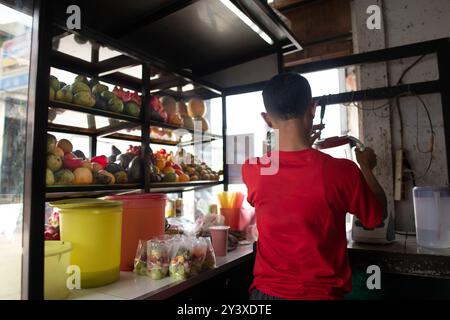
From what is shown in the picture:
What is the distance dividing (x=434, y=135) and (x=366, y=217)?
1.67m

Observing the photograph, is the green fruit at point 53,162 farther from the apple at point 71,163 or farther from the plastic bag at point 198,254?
the plastic bag at point 198,254

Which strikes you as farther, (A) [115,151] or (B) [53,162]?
(A) [115,151]

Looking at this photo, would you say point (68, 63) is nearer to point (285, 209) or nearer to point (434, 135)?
point (285, 209)

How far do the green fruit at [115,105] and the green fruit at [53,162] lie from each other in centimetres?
46

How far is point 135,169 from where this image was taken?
6.56 ft

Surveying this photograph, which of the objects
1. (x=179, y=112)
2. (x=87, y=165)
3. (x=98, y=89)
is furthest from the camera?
(x=179, y=112)

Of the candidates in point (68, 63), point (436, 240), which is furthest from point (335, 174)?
point (68, 63)

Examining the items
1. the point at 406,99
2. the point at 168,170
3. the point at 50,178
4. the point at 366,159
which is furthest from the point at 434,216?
the point at 50,178

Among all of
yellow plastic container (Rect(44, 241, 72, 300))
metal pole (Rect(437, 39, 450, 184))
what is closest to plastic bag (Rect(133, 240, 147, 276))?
yellow plastic container (Rect(44, 241, 72, 300))

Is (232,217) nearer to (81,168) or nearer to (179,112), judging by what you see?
(179,112)

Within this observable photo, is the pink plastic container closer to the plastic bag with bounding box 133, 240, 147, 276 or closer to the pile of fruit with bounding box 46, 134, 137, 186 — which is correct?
the pile of fruit with bounding box 46, 134, 137, 186

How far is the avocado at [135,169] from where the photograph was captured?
6.50 ft

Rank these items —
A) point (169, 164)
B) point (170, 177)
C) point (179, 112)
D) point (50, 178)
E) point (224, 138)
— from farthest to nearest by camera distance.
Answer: point (224, 138)
point (179, 112)
point (169, 164)
point (170, 177)
point (50, 178)

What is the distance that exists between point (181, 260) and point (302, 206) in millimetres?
722
